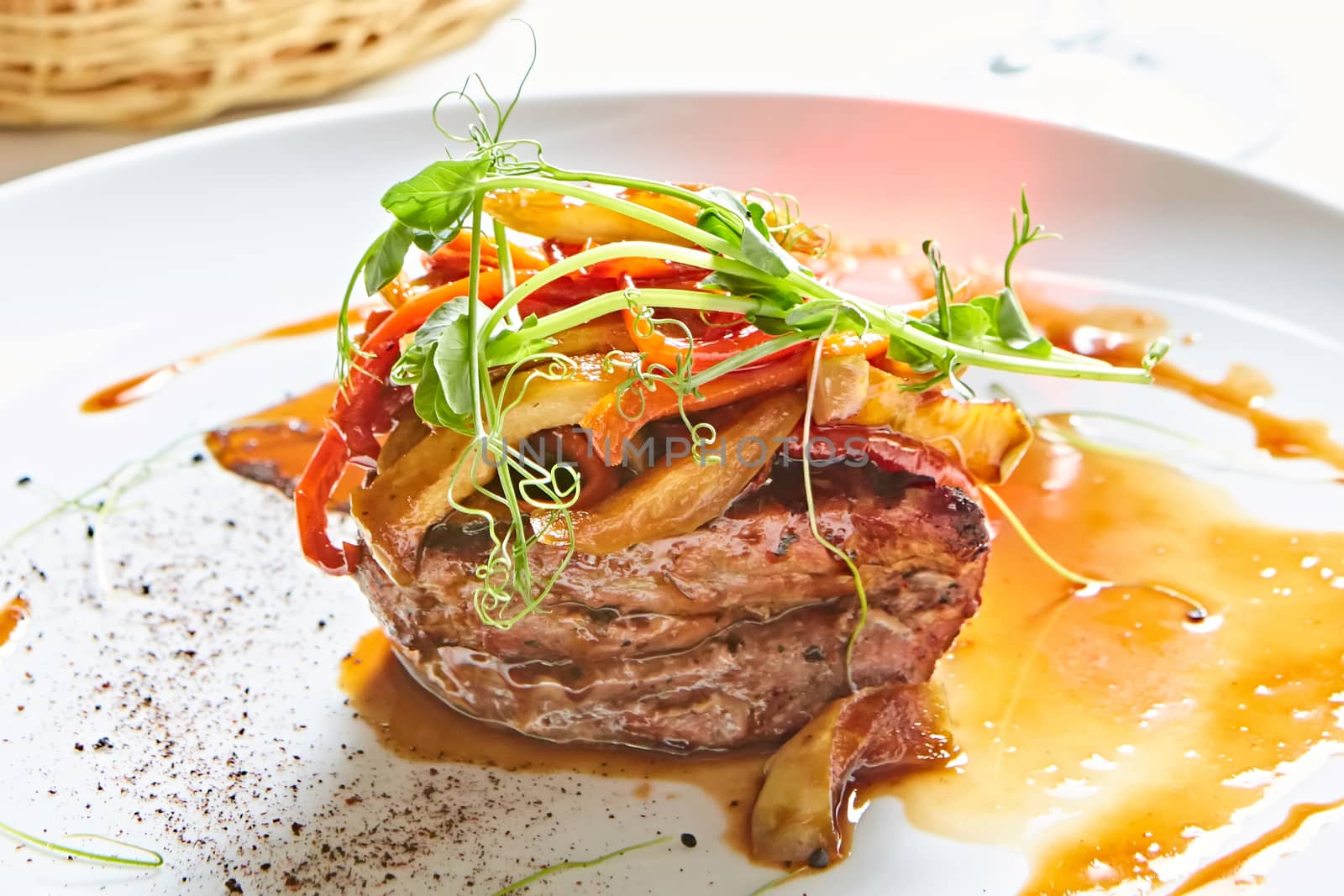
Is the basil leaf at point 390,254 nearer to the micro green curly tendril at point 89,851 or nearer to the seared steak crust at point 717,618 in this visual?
the seared steak crust at point 717,618

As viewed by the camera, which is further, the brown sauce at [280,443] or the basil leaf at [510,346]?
the brown sauce at [280,443]

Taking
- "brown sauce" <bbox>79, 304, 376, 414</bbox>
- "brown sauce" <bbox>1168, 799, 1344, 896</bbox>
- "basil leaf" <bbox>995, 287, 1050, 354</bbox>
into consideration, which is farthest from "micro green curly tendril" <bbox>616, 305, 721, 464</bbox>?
"brown sauce" <bbox>79, 304, 376, 414</bbox>

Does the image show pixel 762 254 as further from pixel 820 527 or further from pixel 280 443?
pixel 280 443

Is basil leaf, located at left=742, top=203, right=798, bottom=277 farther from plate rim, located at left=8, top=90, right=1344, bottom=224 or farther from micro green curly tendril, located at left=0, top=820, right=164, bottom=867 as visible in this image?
plate rim, located at left=8, top=90, right=1344, bottom=224

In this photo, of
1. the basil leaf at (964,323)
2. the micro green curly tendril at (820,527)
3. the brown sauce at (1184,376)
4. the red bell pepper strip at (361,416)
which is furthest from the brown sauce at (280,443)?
the brown sauce at (1184,376)

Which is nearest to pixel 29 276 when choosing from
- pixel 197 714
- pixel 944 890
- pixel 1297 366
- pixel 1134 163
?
pixel 197 714

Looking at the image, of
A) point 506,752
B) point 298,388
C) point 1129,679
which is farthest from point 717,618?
point 298,388
